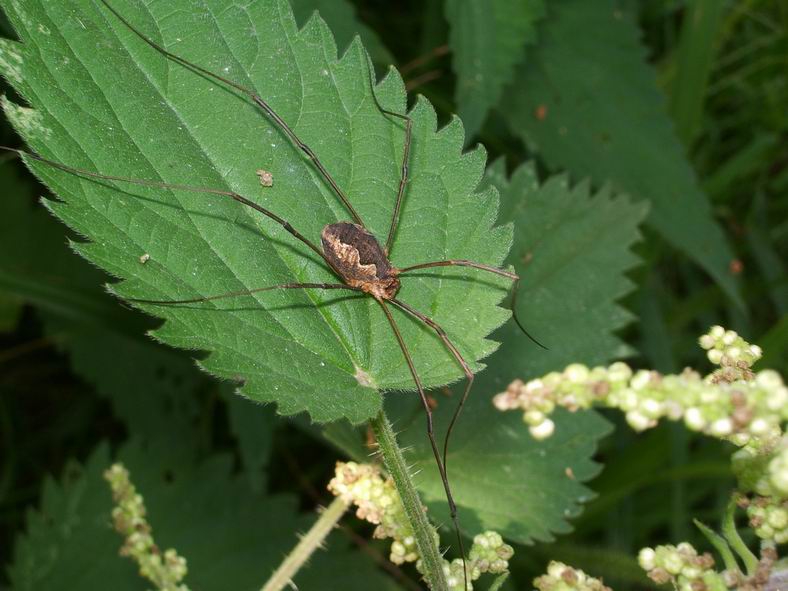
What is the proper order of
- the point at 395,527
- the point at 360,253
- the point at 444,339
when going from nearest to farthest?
the point at 395,527, the point at 444,339, the point at 360,253

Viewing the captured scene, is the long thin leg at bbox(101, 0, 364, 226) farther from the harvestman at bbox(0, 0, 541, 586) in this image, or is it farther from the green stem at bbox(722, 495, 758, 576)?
the green stem at bbox(722, 495, 758, 576)

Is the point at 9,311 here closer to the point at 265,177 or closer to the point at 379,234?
the point at 265,177

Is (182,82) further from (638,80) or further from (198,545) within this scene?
(638,80)

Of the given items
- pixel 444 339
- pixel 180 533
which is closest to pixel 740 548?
pixel 444 339

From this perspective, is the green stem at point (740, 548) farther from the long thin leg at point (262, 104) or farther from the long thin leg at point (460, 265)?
the long thin leg at point (262, 104)

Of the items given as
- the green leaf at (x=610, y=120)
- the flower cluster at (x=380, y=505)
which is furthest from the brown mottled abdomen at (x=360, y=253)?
the green leaf at (x=610, y=120)

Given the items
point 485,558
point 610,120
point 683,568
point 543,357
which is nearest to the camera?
point 683,568

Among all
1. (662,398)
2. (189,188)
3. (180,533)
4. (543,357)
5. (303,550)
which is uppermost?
(189,188)
